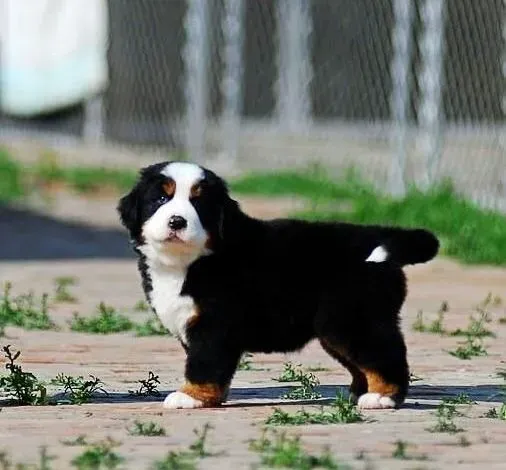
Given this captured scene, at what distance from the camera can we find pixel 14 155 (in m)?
19.4

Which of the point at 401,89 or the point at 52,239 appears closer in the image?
the point at 52,239

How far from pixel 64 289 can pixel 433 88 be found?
4.86 m

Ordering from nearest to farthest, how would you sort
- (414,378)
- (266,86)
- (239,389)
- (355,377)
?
(355,377)
(239,389)
(414,378)
(266,86)

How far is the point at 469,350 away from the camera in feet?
25.0

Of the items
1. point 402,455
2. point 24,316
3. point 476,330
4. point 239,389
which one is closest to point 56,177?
point 24,316

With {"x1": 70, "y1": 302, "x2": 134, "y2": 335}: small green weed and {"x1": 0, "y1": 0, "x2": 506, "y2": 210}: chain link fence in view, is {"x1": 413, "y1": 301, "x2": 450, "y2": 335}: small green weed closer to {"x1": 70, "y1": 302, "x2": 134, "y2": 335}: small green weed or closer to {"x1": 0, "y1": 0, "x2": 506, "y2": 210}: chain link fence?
{"x1": 70, "y1": 302, "x2": 134, "y2": 335}: small green weed

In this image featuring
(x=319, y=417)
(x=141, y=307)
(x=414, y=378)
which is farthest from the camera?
(x=141, y=307)

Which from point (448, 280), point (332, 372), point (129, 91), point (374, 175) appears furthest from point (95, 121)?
point (332, 372)

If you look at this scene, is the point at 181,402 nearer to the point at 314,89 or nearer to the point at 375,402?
→ the point at 375,402

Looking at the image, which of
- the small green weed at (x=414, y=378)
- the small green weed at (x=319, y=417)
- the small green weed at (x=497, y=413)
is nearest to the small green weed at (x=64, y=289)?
the small green weed at (x=414, y=378)

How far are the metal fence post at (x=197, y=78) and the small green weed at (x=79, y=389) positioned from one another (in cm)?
1163

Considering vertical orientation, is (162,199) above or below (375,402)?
above

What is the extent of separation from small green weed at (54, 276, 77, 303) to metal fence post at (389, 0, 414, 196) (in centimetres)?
440

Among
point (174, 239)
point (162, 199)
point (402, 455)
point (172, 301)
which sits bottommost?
point (402, 455)
